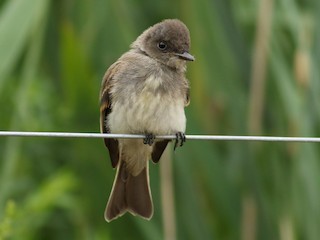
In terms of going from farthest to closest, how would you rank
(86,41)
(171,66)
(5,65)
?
1. (86,41)
2. (171,66)
3. (5,65)

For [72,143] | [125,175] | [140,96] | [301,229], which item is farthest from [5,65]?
[301,229]

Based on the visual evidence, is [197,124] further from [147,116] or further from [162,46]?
[147,116]

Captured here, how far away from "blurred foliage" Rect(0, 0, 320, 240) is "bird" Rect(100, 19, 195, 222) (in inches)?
8.9

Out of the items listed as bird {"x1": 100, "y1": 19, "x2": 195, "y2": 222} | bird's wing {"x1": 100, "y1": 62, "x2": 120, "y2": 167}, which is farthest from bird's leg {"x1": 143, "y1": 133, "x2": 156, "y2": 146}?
bird's wing {"x1": 100, "y1": 62, "x2": 120, "y2": 167}

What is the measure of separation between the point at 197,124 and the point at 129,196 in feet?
1.88

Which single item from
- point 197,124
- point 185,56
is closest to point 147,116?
point 185,56

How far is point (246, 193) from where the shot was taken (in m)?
4.93

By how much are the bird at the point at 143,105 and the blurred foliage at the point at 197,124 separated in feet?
0.74

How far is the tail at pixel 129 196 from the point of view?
429 centimetres

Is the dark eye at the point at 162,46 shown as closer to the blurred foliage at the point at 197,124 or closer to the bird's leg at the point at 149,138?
the blurred foliage at the point at 197,124

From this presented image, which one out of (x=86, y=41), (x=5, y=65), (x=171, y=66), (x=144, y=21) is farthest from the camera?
(x=144, y=21)

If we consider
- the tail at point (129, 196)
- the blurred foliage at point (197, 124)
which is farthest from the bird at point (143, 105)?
the blurred foliage at point (197, 124)

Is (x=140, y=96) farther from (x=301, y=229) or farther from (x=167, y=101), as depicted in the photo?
(x=301, y=229)

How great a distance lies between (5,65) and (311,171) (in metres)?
1.43
